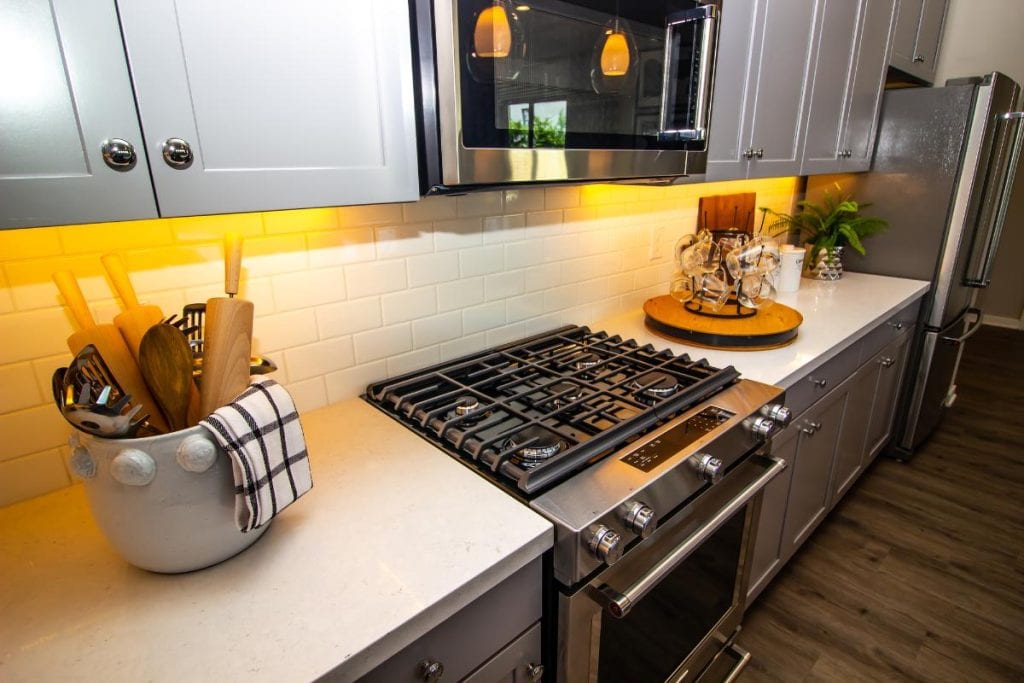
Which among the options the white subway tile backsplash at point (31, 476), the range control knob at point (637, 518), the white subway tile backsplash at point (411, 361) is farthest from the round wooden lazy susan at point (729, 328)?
the white subway tile backsplash at point (31, 476)

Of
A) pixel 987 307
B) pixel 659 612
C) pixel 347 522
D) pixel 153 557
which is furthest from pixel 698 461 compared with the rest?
pixel 987 307

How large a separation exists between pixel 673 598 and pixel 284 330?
102 centimetres

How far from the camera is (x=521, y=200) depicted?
1.49 meters

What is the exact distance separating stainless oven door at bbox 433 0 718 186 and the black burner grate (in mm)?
473

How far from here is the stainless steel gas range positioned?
0.91 m

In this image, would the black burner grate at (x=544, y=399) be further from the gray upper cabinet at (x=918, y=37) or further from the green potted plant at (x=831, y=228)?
the gray upper cabinet at (x=918, y=37)

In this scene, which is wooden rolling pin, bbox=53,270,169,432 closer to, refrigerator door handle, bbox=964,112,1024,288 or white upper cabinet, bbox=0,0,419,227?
white upper cabinet, bbox=0,0,419,227

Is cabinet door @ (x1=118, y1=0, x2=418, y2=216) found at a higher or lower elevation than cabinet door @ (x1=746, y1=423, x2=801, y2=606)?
higher

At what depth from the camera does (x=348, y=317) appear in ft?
4.10

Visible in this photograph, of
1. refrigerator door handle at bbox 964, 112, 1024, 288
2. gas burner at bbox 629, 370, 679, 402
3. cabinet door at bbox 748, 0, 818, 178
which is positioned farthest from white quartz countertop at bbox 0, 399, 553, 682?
refrigerator door handle at bbox 964, 112, 1024, 288

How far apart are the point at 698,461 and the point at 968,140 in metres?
2.15

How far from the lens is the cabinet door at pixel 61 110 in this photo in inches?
22.4

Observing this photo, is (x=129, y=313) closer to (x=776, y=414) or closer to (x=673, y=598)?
(x=673, y=598)

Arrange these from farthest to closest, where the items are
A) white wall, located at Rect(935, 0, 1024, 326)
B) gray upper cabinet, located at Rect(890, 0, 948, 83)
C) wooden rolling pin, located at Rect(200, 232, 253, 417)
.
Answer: white wall, located at Rect(935, 0, 1024, 326), gray upper cabinet, located at Rect(890, 0, 948, 83), wooden rolling pin, located at Rect(200, 232, 253, 417)
